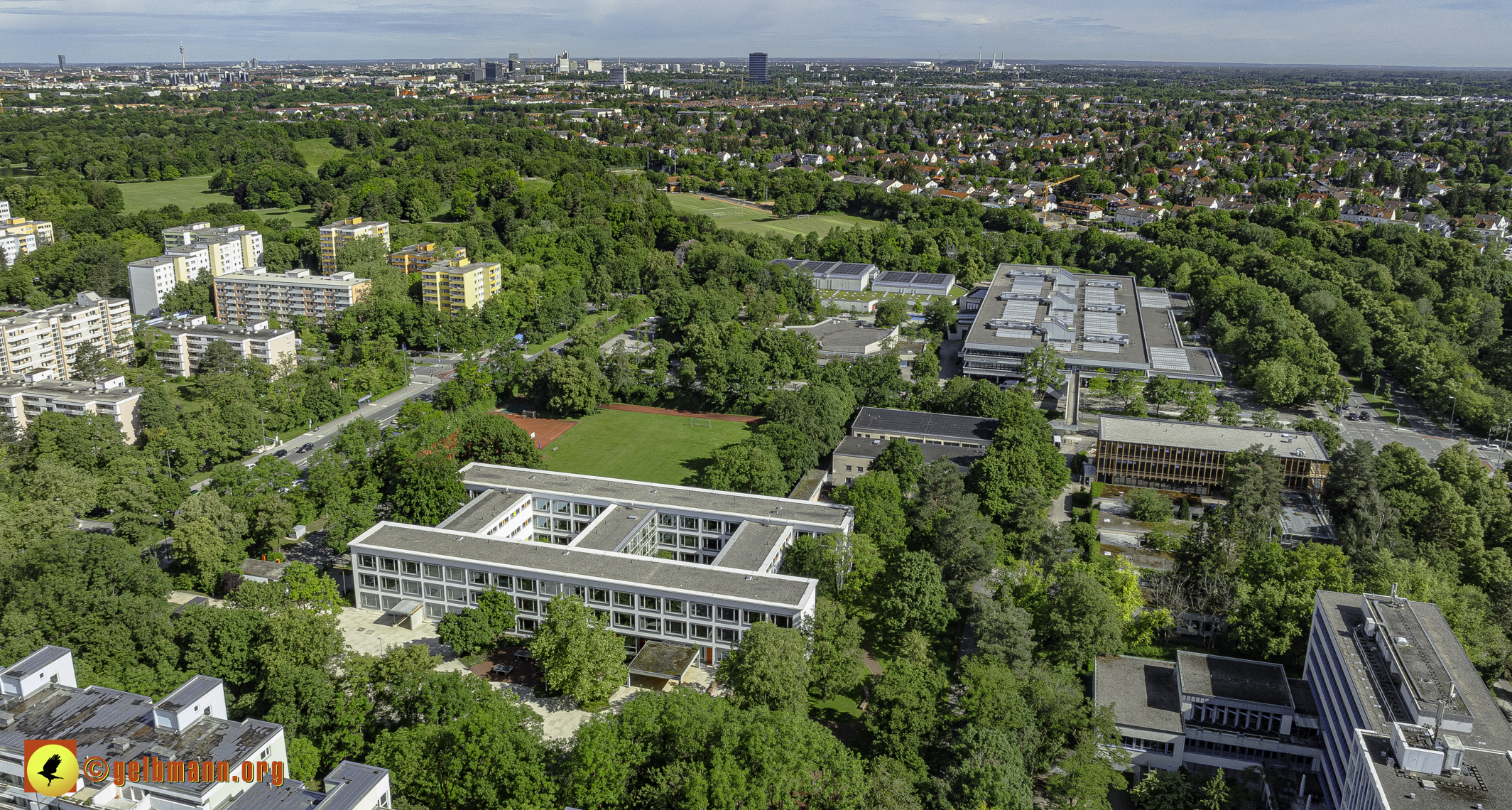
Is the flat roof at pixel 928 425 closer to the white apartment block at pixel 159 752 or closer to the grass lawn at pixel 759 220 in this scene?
the white apartment block at pixel 159 752

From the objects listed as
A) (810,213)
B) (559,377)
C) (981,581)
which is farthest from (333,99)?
(981,581)

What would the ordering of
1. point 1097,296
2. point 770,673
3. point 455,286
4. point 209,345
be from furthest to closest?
point 1097,296, point 455,286, point 209,345, point 770,673

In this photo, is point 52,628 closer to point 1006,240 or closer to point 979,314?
point 979,314

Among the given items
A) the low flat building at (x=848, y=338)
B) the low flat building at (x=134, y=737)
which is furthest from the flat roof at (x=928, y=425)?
the low flat building at (x=134, y=737)

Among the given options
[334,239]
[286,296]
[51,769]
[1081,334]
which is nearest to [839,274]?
[1081,334]

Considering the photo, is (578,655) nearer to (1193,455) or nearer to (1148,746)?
(1148,746)

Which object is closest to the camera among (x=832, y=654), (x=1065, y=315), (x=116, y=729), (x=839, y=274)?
(x=116, y=729)
